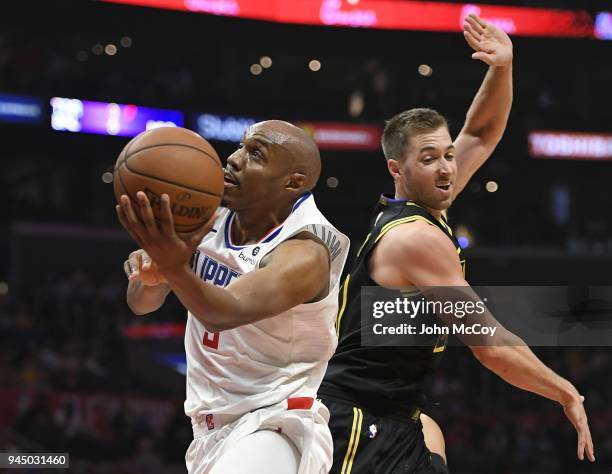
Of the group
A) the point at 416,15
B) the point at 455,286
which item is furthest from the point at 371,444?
the point at 416,15

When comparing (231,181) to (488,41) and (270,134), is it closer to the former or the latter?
(270,134)

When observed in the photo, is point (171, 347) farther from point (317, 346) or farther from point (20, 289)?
point (317, 346)

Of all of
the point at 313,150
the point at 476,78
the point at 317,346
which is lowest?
the point at 317,346

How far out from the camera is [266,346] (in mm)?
3295

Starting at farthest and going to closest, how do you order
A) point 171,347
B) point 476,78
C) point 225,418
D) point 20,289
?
point 476,78
point 20,289
point 171,347
point 225,418

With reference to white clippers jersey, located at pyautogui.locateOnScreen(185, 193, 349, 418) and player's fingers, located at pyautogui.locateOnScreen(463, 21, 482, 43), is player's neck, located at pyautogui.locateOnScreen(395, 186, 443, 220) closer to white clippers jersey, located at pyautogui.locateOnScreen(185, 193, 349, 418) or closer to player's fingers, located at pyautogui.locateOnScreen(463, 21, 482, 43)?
white clippers jersey, located at pyautogui.locateOnScreen(185, 193, 349, 418)

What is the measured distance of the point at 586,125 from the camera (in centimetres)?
1605

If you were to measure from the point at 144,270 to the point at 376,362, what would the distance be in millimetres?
1214

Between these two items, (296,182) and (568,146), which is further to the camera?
(568,146)

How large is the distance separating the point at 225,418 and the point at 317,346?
0.41 m

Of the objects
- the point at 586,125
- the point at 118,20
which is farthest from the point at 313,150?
the point at 586,125

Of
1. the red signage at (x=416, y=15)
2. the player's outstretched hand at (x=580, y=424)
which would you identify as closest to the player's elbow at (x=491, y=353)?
the player's outstretched hand at (x=580, y=424)

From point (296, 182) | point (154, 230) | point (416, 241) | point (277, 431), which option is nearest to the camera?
point (154, 230)

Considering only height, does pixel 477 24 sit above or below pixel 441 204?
above
